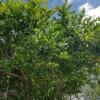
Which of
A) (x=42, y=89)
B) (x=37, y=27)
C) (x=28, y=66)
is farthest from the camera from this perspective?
(x=42, y=89)

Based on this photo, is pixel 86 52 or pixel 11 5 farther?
pixel 86 52

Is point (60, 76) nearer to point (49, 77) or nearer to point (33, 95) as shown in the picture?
point (49, 77)

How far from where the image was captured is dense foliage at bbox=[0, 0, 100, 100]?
15891 mm

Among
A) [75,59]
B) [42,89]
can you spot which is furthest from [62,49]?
[42,89]

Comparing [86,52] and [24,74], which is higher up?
[86,52]

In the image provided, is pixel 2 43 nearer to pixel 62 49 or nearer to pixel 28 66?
pixel 28 66

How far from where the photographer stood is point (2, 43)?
53.5ft

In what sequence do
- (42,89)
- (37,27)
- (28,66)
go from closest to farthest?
1. (28,66)
2. (37,27)
3. (42,89)

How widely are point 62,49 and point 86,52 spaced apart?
1.53 meters

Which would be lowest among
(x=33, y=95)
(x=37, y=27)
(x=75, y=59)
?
(x=33, y=95)

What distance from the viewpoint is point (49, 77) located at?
55.9 feet

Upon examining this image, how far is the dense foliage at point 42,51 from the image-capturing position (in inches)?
626

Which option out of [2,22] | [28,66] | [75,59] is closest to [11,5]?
[2,22]

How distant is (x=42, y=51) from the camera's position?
53.3 ft
